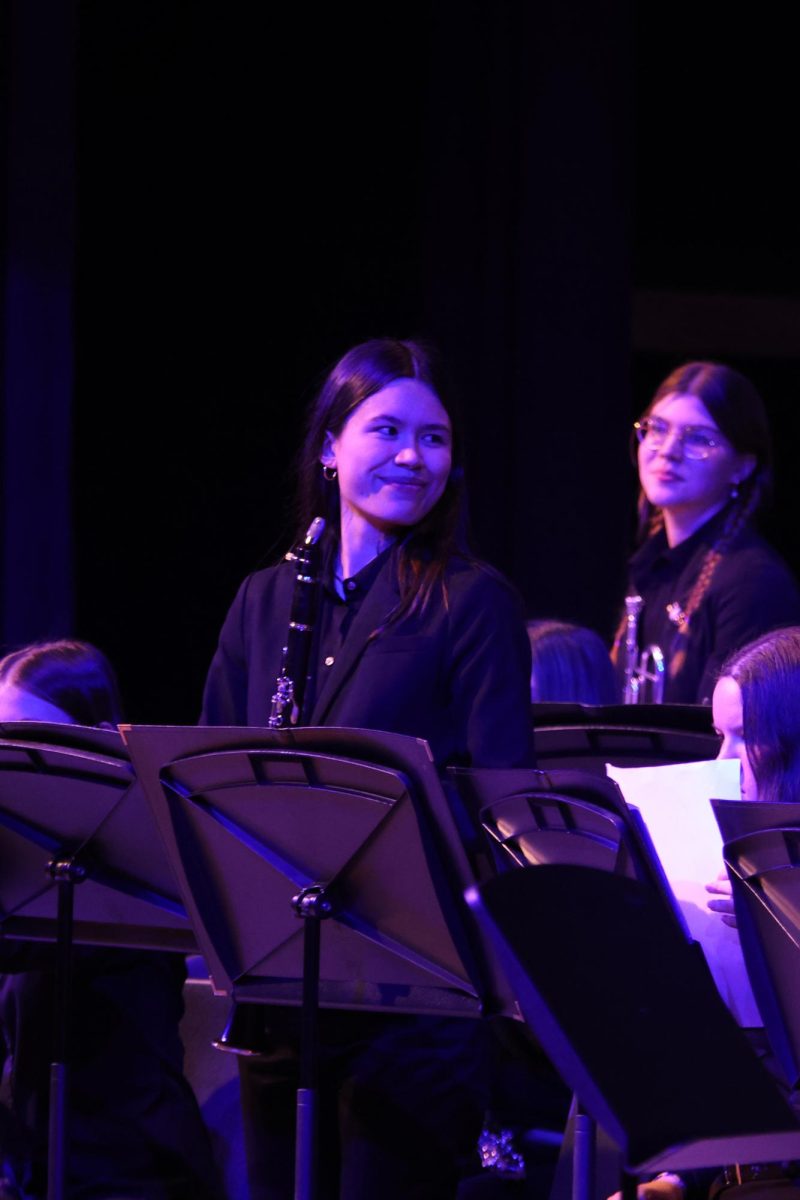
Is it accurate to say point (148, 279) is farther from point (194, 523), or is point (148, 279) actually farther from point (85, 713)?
point (85, 713)

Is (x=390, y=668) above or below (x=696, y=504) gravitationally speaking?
below

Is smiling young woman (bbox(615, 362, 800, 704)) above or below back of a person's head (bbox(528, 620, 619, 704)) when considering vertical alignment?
above

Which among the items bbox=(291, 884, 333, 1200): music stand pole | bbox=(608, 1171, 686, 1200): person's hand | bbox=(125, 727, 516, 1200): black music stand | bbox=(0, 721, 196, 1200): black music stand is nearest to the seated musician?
bbox=(608, 1171, 686, 1200): person's hand

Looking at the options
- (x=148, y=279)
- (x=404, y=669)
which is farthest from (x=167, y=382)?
(x=404, y=669)

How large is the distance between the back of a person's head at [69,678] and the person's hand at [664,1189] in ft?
4.02

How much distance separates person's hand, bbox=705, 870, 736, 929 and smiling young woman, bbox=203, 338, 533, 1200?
0.31 meters

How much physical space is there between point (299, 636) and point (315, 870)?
459mm

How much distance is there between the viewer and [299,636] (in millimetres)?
2662

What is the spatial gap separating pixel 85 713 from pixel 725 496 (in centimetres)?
165

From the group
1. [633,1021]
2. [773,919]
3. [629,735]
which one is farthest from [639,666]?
[633,1021]

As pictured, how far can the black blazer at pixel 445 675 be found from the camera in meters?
2.49

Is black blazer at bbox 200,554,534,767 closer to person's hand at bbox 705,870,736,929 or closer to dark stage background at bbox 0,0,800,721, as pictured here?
person's hand at bbox 705,870,736,929

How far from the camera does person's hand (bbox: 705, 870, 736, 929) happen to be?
2385 millimetres

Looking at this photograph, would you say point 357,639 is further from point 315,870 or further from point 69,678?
point 69,678
